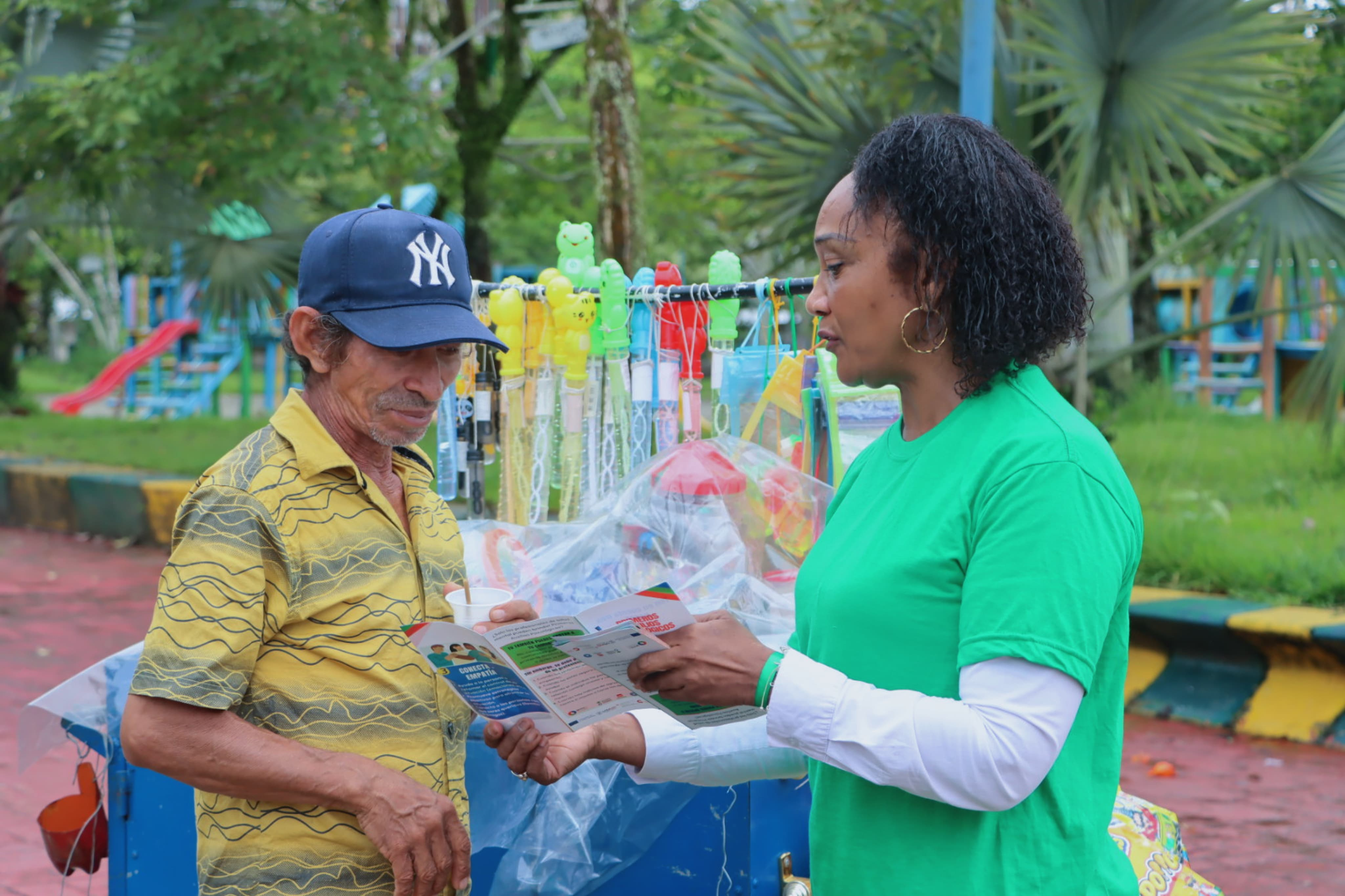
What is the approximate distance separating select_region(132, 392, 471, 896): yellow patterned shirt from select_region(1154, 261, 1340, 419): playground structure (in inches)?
349

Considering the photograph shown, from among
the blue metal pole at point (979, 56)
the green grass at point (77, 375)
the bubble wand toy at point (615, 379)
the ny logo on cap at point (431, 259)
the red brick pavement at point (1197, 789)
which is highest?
the blue metal pole at point (979, 56)

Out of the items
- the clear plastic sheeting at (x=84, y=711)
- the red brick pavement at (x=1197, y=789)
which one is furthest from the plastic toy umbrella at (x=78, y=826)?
the red brick pavement at (x=1197, y=789)

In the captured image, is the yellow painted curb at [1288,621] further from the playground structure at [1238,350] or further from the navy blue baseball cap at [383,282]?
the playground structure at [1238,350]

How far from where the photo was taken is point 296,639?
5.39 feet

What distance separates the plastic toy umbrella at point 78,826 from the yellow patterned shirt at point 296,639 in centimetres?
104

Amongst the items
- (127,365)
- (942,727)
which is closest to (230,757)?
(942,727)

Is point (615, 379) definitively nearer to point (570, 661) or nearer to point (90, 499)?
point (570, 661)

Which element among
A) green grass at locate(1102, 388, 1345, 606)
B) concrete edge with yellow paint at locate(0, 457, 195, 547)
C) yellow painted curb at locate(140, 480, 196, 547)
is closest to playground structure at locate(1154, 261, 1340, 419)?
green grass at locate(1102, 388, 1345, 606)

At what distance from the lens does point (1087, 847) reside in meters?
1.47

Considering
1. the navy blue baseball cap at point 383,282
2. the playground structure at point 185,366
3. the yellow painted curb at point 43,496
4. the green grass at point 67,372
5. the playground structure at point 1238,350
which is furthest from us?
the green grass at point 67,372

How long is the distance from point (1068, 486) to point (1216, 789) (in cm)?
356

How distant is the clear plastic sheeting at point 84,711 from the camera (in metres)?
2.43

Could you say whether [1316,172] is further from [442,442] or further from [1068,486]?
[1068,486]

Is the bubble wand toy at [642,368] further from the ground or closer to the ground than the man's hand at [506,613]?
further from the ground
